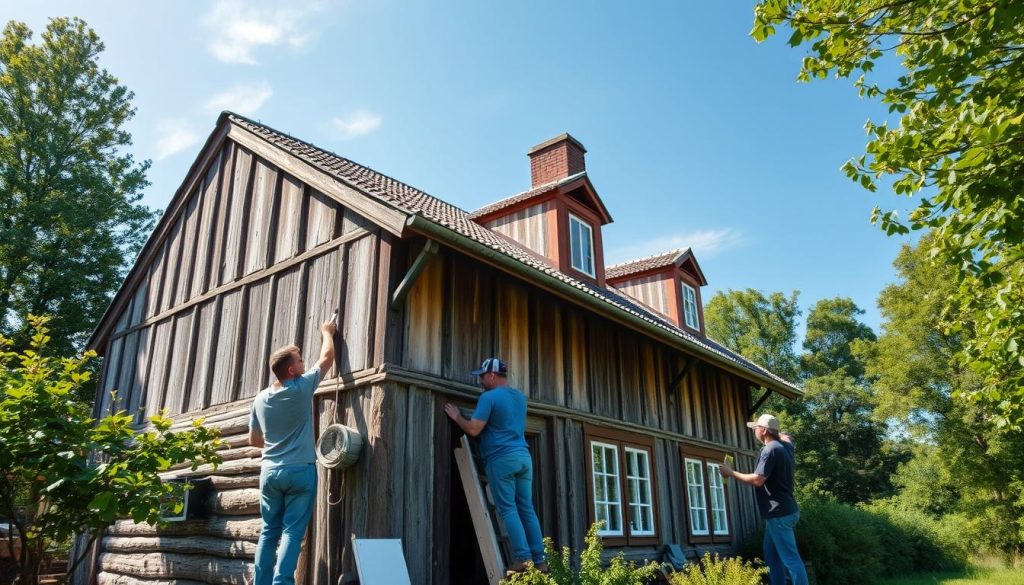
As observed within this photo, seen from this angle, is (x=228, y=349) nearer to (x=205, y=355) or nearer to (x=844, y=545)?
(x=205, y=355)

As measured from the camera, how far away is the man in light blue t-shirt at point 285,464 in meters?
5.91

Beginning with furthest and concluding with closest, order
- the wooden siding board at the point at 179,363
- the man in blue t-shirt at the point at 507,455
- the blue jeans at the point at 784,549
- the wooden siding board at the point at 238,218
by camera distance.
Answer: the wooden siding board at the point at 179,363 < the wooden siding board at the point at 238,218 < the blue jeans at the point at 784,549 < the man in blue t-shirt at the point at 507,455

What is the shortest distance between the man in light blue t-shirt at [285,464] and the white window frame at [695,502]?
779 centimetres

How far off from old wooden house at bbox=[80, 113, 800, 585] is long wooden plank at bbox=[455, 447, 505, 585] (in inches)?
16.6

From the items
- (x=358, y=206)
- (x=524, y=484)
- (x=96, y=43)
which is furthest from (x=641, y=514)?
(x=96, y=43)

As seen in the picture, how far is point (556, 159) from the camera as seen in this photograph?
14.5 metres

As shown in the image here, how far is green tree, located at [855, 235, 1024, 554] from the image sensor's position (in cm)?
→ 2389

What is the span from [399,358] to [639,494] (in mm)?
5363

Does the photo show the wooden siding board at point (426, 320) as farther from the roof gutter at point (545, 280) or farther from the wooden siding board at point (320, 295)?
the wooden siding board at point (320, 295)

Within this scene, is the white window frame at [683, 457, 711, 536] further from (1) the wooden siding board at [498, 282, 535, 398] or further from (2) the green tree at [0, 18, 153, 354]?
(2) the green tree at [0, 18, 153, 354]

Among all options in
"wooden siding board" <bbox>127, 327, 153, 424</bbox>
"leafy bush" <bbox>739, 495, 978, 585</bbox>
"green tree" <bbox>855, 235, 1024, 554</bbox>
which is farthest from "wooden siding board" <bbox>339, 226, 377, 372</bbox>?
"green tree" <bbox>855, 235, 1024, 554</bbox>

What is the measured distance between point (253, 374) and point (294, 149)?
10.6ft

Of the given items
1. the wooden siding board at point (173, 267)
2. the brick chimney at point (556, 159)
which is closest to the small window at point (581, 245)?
the brick chimney at point (556, 159)

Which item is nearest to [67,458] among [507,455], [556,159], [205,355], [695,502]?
[205,355]
